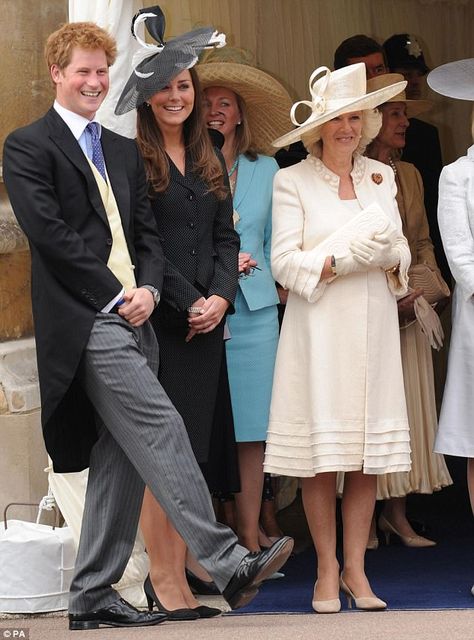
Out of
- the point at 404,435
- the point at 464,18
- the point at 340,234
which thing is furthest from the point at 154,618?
the point at 464,18

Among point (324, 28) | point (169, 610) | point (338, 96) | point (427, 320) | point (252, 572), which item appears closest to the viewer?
point (252, 572)

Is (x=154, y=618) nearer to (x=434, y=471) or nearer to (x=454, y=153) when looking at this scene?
(x=434, y=471)

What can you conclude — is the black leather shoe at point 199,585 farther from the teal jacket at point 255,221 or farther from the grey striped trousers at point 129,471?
the teal jacket at point 255,221

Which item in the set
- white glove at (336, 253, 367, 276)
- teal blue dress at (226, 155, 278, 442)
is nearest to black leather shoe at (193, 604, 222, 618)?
teal blue dress at (226, 155, 278, 442)

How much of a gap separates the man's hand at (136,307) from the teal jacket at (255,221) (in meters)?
1.16

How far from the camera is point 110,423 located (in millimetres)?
4906

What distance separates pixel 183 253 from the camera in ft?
17.9

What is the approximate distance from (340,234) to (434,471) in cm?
160

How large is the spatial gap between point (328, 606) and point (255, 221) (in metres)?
1.64

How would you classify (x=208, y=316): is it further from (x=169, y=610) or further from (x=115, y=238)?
(x=169, y=610)

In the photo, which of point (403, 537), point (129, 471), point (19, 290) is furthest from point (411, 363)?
point (129, 471)

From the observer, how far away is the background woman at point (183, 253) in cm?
539

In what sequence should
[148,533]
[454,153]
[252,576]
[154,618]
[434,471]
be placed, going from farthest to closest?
[454,153] < [434,471] < [148,533] < [154,618] < [252,576]

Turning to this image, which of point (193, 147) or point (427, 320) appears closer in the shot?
point (193, 147)
